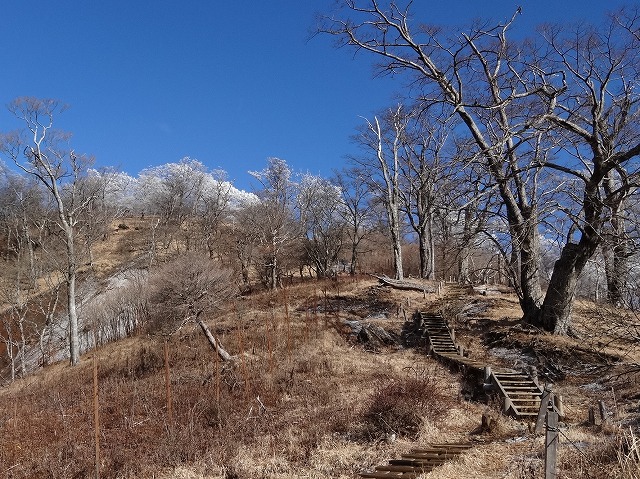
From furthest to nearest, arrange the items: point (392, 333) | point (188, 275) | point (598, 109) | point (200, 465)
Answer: point (392, 333)
point (188, 275)
point (598, 109)
point (200, 465)

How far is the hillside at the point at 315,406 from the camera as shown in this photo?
8.60 metres

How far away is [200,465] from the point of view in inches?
360

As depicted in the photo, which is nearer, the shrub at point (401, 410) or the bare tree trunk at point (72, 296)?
the shrub at point (401, 410)

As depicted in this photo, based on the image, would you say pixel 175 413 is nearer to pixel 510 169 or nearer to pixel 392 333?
pixel 392 333

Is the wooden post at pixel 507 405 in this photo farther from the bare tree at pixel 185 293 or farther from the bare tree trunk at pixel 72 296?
the bare tree trunk at pixel 72 296

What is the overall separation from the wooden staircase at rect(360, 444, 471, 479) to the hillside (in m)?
0.23

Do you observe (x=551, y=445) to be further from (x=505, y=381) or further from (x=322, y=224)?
(x=322, y=224)

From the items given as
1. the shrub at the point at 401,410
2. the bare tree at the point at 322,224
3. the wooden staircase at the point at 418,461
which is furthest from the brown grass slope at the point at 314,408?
the bare tree at the point at 322,224

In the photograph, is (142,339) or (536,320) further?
(142,339)

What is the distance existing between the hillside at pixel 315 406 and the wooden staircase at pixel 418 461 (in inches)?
9.1

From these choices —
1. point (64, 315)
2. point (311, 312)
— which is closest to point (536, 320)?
point (311, 312)

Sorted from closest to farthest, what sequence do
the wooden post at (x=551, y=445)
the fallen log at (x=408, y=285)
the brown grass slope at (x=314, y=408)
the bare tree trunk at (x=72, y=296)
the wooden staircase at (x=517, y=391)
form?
the wooden post at (x=551, y=445)
the brown grass slope at (x=314, y=408)
the wooden staircase at (x=517, y=391)
the bare tree trunk at (x=72, y=296)
the fallen log at (x=408, y=285)

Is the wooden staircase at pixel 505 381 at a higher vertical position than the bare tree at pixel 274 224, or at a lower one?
lower

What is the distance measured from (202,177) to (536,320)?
45823 mm
